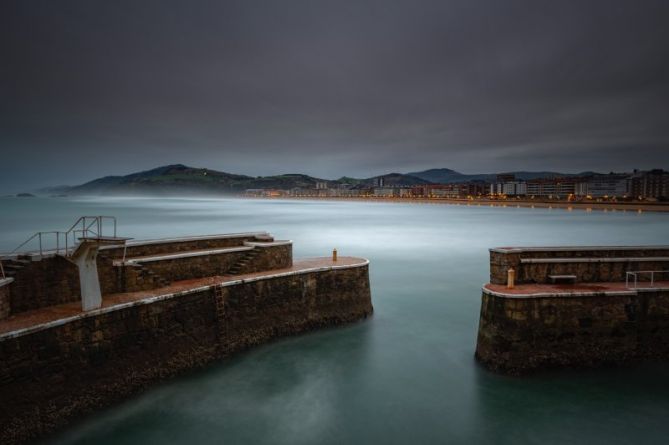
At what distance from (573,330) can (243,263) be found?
9.16 metres

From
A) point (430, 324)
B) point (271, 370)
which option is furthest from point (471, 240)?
point (271, 370)

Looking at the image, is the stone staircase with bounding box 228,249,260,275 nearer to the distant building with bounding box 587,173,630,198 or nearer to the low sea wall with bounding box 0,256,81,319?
the low sea wall with bounding box 0,256,81,319

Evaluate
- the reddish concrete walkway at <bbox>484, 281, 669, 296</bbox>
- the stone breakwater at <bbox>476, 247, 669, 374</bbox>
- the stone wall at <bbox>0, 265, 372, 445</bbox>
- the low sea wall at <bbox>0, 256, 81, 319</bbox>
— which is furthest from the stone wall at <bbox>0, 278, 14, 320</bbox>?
the reddish concrete walkway at <bbox>484, 281, 669, 296</bbox>

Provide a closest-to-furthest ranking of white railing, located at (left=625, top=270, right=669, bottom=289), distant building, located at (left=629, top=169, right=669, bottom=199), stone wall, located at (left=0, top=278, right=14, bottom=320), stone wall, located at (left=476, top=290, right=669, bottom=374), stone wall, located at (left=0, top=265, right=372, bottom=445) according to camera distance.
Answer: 1. stone wall, located at (left=0, top=265, right=372, bottom=445)
2. stone wall, located at (left=0, top=278, right=14, bottom=320)
3. stone wall, located at (left=476, top=290, right=669, bottom=374)
4. white railing, located at (left=625, top=270, right=669, bottom=289)
5. distant building, located at (left=629, top=169, right=669, bottom=199)

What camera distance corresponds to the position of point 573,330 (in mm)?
9617

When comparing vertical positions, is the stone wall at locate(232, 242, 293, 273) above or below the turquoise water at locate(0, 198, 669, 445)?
above

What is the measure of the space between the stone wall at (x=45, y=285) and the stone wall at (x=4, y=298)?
0.70ft

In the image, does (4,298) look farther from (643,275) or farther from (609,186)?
(609,186)

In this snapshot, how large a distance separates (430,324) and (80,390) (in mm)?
10197

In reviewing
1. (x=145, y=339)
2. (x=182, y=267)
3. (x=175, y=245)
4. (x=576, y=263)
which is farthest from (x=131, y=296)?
(x=576, y=263)

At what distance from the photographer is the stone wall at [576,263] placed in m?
10.6

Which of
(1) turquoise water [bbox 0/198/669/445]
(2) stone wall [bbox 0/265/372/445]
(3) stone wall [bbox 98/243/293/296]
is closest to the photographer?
(2) stone wall [bbox 0/265/372/445]

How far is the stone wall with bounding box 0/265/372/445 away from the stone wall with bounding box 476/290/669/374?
5.08 meters

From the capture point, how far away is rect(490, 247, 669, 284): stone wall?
10.6 meters
